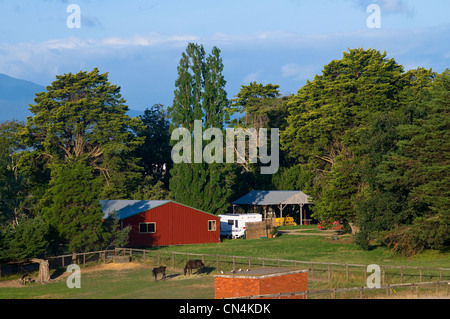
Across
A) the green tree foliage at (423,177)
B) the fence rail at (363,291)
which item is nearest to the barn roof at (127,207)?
the green tree foliage at (423,177)

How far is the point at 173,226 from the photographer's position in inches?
2462

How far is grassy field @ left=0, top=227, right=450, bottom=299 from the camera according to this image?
3117 cm

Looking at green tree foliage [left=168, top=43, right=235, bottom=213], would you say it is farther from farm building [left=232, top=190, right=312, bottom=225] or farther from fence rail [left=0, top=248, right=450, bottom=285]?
fence rail [left=0, top=248, right=450, bottom=285]

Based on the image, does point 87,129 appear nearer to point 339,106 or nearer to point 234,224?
point 234,224

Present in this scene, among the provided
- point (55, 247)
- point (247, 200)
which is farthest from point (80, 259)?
point (247, 200)

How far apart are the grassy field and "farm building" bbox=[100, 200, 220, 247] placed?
254cm

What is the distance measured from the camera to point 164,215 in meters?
62.0

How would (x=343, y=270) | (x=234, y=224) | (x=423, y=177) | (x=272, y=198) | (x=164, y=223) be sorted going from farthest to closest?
(x=272, y=198), (x=234, y=224), (x=164, y=223), (x=423, y=177), (x=343, y=270)

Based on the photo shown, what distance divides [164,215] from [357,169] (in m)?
19.8

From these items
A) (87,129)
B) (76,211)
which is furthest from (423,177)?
(87,129)

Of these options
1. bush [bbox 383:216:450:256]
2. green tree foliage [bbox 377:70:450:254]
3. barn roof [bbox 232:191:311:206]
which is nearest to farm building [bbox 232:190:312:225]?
barn roof [bbox 232:191:311:206]

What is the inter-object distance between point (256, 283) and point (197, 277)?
14877mm

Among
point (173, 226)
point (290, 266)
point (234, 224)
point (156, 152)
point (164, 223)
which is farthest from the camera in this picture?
point (156, 152)

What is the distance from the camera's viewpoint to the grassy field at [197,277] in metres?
31.2
